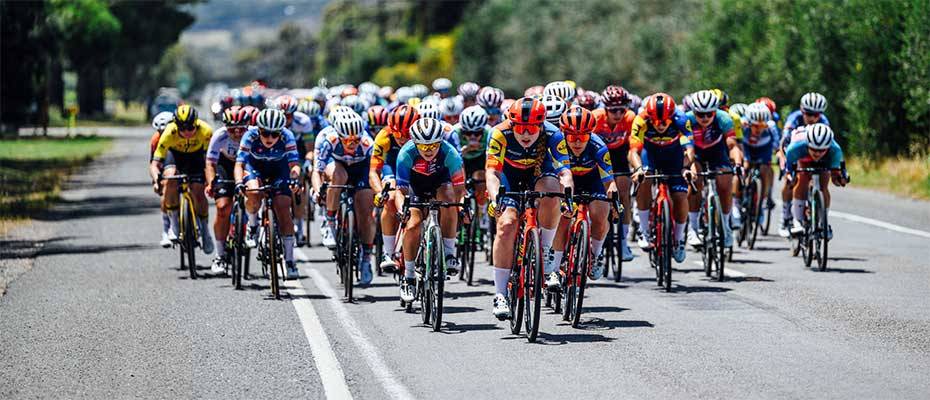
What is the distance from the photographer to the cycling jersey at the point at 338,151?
14.9m

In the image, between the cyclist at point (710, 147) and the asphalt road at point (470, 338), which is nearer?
the asphalt road at point (470, 338)

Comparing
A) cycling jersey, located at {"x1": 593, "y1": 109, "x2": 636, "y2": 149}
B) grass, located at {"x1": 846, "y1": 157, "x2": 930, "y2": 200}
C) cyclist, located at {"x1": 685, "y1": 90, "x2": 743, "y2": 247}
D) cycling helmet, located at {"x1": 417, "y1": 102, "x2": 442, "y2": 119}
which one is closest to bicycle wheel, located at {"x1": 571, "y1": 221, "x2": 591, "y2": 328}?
cycling helmet, located at {"x1": 417, "y1": 102, "x2": 442, "y2": 119}

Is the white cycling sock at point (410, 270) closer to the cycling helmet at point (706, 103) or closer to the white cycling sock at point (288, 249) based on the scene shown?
the white cycling sock at point (288, 249)

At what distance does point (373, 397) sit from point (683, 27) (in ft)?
158

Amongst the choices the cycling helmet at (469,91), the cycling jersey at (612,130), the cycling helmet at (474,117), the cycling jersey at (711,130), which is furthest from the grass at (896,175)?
the cycling helmet at (474,117)

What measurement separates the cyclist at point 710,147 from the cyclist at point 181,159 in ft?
17.4

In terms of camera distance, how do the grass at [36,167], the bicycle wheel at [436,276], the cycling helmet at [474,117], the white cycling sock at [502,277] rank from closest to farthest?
the white cycling sock at [502,277] < the bicycle wheel at [436,276] < the cycling helmet at [474,117] < the grass at [36,167]

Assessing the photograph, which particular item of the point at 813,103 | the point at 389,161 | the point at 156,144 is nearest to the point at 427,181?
the point at 389,161

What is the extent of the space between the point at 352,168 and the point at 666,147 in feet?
10.3

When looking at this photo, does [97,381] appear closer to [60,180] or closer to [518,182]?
[518,182]

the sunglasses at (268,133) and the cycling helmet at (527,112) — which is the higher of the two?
the cycling helmet at (527,112)

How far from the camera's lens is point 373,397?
905cm

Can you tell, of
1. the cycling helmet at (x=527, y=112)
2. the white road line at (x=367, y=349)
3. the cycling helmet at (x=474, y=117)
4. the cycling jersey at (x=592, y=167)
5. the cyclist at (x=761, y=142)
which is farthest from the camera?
the cyclist at (x=761, y=142)

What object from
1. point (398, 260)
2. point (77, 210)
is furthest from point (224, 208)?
point (77, 210)
